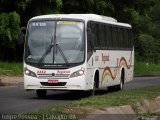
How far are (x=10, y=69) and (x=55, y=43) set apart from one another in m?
13.5

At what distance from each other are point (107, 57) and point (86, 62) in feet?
10.0

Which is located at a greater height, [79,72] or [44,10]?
[44,10]

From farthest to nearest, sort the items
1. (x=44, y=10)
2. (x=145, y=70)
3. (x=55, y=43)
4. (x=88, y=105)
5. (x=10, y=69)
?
(x=145, y=70)
(x=44, y=10)
(x=10, y=69)
(x=55, y=43)
(x=88, y=105)

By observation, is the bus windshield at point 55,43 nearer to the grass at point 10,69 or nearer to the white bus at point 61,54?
the white bus at point 61,54

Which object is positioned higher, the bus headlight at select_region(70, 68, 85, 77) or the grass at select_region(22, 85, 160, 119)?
the bus headlight at select_region(70, 68, 85, 77)

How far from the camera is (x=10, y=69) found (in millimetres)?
34562

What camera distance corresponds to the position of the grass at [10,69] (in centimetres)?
3366

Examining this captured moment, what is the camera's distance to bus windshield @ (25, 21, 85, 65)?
21.3 meters

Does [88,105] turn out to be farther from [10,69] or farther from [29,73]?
[10,69]

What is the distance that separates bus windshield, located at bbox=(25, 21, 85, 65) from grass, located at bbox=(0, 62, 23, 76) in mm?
11600

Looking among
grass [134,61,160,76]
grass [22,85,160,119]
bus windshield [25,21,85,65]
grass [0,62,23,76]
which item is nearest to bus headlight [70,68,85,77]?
bus windshield [25,21,85,65]

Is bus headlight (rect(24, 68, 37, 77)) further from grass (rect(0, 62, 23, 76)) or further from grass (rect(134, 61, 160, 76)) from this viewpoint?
grass (rect(134, 61, 160, 76))

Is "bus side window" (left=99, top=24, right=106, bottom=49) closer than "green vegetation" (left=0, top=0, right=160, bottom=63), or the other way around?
"bus side window" (left=99, top=24, right=106, bottom=49)

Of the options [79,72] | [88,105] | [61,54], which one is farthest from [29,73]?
[88,105]
